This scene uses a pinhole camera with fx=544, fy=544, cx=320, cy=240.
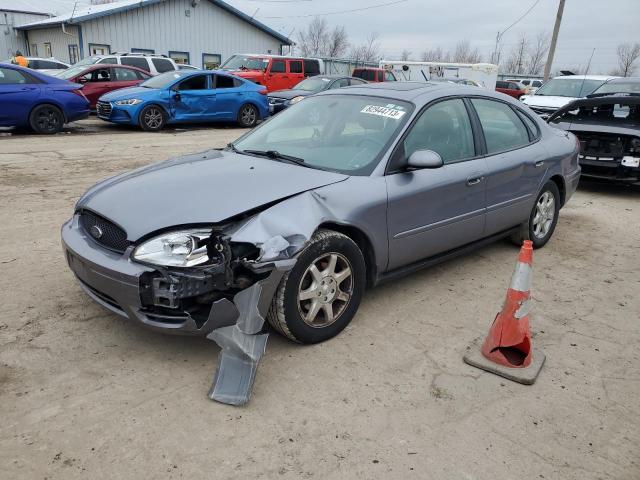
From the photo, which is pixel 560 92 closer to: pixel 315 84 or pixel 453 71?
pixel 315 84

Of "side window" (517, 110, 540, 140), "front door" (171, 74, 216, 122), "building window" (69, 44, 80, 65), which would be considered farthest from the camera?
"building window" (69, 44, 80, 65)

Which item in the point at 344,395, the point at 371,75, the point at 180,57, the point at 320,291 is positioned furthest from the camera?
the point at 180,57

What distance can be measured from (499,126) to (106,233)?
3.39m

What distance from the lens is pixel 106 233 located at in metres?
3.23

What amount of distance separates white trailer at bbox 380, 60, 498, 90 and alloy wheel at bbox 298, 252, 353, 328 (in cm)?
2467

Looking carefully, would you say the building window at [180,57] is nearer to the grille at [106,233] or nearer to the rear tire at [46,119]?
the rear tire at [46,119]

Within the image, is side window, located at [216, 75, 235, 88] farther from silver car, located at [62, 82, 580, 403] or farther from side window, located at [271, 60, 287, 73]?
silver car, located at [62, 82, 580, 403]

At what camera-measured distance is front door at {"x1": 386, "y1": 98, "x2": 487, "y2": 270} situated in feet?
12.4

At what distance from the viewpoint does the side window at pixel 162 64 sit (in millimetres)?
18016

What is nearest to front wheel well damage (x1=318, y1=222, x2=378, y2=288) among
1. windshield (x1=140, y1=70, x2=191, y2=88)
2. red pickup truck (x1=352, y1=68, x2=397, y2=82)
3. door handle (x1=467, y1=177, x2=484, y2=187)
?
door handle (x1=467, y1=177, x2=484, y2=187)

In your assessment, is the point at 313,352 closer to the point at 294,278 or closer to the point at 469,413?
the point at 294,278

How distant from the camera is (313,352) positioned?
336cm

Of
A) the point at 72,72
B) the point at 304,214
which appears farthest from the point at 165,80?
the point at 304,214

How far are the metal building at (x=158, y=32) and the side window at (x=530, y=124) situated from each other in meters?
25.2
